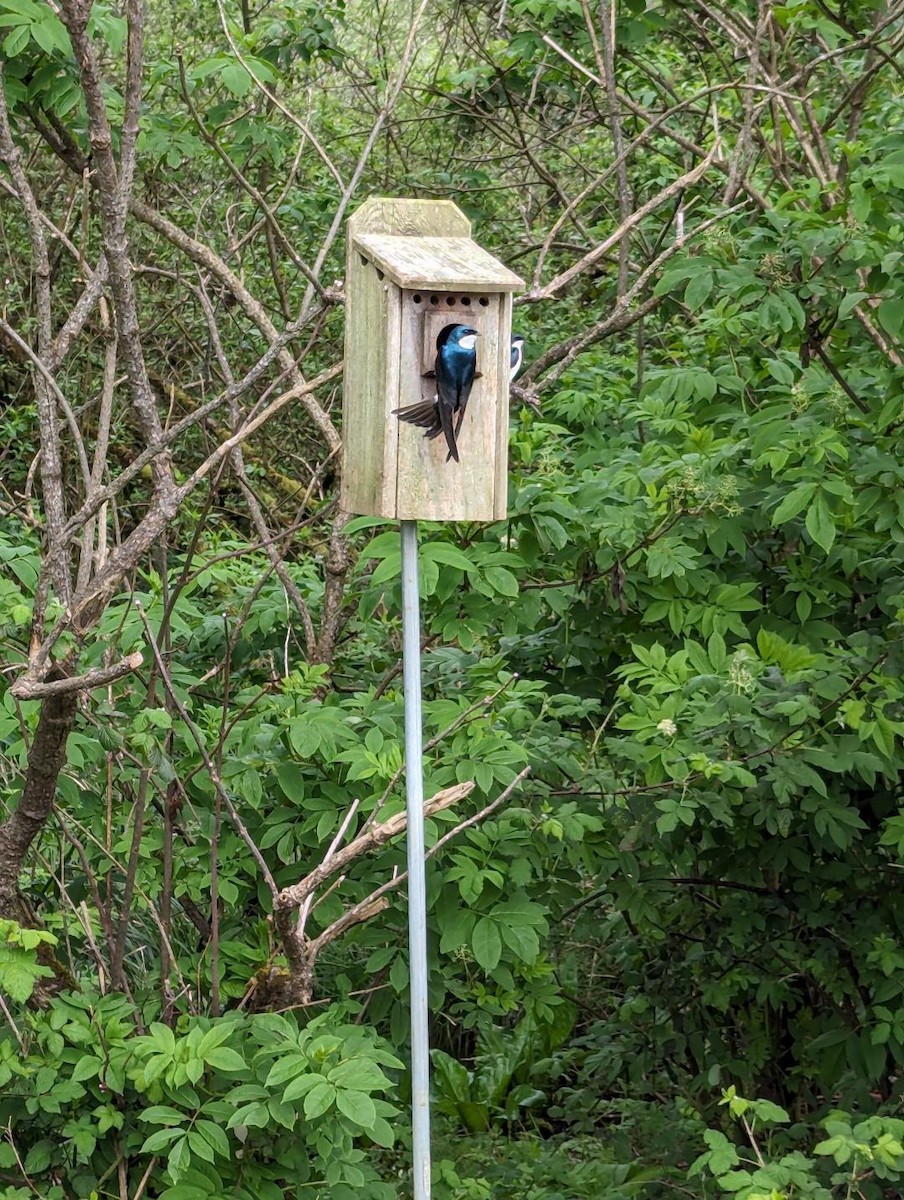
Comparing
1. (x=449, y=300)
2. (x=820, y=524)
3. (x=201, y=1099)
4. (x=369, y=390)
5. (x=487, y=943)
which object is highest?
(x=449, y=300)

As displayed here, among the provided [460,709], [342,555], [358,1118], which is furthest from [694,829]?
[358,1118]

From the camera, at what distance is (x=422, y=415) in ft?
7.75

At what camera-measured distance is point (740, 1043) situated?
160 inches

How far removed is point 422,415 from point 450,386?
0.07 m

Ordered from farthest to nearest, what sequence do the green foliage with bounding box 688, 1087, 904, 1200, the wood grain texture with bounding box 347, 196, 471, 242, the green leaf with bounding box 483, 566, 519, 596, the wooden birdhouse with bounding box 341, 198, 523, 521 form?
the green leaf with bounding box 483, 566, 519, 596 < the wood grain texture with bounding box 347, 196, 471, 242 < the green foliage with bounding box 688, 1087, 904, 1200 < the wooden birdhouse with bounding box 341, 198, 523, 521

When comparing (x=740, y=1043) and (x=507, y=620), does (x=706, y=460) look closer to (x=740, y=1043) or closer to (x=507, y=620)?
(x=507, y=620)

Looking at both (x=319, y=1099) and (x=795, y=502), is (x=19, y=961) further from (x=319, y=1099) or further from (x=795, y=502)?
(x=795, y=502)

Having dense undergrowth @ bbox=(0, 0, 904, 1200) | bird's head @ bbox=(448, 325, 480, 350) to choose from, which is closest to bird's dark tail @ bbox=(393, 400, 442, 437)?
bird's head @ bbox=(448, 325, 480, 350)

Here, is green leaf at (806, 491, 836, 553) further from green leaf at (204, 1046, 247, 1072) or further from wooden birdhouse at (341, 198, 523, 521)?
green leaf at (204, 1046, 247, 1072)

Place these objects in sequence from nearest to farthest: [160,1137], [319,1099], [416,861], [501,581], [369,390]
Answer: [416,861], [319,1099], [160,1137], [369,390], [501,581]

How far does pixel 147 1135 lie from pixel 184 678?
0.98 m

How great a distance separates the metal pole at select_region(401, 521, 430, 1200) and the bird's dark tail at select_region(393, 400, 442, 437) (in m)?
0.20

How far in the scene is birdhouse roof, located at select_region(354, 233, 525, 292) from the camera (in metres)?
2.32

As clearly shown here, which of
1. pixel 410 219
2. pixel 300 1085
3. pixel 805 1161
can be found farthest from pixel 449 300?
pixel 805 1161
